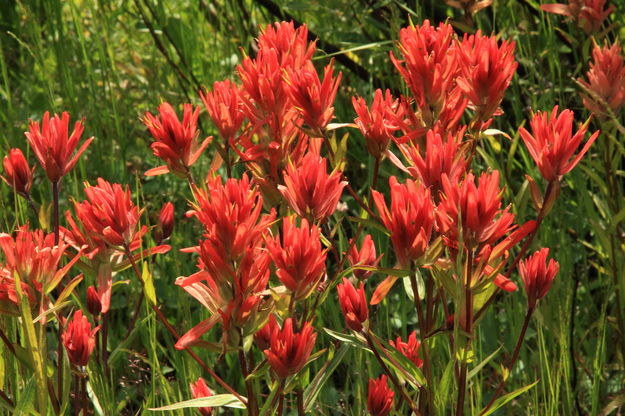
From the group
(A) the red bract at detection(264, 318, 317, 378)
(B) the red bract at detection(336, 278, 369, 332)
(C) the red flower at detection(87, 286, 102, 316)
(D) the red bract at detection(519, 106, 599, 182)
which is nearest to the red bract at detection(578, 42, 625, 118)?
(D) the red bract at detection(519, 106, 599, 182)

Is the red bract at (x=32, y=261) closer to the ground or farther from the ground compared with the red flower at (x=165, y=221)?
farther from the ground

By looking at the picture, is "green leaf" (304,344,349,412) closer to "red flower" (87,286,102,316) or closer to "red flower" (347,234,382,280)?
"red flower" (347,234,382,280)

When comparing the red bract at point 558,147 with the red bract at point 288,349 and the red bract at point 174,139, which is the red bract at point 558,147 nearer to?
the red bract at point 288,349

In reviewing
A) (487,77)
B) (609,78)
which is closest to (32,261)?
(487,77)

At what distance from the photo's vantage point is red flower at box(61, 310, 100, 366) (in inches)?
45.7

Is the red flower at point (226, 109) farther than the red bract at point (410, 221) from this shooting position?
Yes

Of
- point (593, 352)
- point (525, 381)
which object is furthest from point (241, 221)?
point (593, 352)

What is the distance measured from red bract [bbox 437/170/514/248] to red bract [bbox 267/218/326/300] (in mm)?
165

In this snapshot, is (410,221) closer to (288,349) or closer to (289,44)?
(288,349)

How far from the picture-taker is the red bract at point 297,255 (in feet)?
3.18

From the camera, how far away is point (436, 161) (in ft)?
3.60

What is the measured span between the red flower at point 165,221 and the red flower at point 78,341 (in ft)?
1.02

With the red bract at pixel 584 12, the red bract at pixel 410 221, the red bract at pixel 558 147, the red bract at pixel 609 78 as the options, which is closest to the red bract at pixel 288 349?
the red bract at pixel 410 221

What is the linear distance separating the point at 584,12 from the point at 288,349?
1.26 metres
